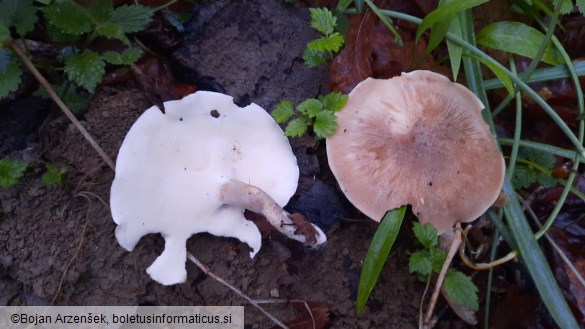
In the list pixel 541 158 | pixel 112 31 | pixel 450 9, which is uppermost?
pixel 450 9

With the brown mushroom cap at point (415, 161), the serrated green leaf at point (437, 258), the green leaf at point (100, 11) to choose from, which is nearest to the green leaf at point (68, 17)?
the green leaf at point (100, 11)

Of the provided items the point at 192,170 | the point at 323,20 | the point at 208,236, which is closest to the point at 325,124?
the point at 323,20

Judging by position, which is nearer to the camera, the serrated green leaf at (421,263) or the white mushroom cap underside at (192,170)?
the white mushroom cap underside at (192,170)

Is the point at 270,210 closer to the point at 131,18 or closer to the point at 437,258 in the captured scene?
the point at 437,258

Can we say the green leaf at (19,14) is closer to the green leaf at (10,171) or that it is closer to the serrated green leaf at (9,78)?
the serrated green leaf at (9,78)

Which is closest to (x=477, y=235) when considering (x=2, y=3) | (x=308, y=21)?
(x=308, y=21)

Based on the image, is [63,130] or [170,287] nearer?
[170,287]

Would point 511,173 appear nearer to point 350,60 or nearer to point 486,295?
point 486,295
